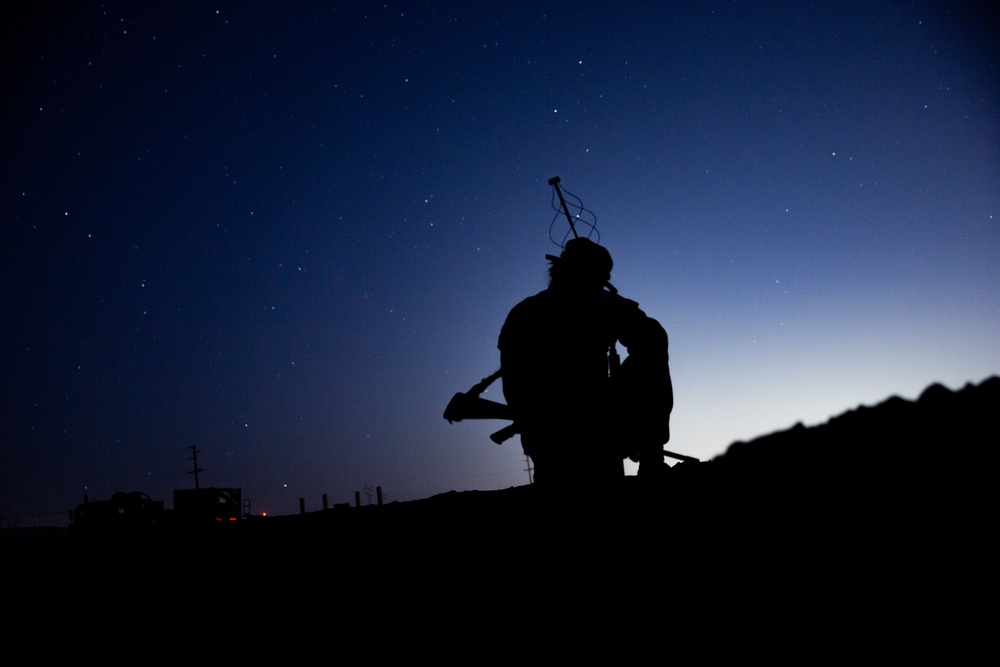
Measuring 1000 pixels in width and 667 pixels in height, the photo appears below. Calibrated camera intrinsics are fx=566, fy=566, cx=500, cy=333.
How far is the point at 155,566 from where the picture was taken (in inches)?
124

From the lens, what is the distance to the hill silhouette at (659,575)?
1342mm

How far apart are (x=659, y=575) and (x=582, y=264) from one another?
3449mm

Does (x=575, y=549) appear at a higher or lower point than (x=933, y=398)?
lower

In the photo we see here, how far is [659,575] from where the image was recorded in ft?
5.88

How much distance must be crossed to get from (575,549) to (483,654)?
0.71 meters

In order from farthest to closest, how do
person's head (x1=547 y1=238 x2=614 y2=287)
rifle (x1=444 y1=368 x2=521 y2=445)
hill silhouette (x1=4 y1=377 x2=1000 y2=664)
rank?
1. person's head (x1=547 y1=238 x2=614 y2=287)
2. rifle (x1=444 y1=368 x2=521 y2=445)
3. hill silhouette (x1=4 y1=377 x2=1000 y2=664)

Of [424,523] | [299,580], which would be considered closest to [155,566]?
[299,580]

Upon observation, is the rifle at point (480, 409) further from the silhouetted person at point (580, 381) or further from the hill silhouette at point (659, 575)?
the hill silhouette at point (659, 575)

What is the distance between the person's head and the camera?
493 cm

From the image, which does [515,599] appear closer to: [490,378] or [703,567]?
[703,567]

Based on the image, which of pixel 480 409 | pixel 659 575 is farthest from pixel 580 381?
pixel 659 575

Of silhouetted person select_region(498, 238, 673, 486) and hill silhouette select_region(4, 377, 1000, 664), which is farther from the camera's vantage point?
silhouetted person select_region(498, 238, 673, 486)

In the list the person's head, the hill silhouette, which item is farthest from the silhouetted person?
the hill silhouette

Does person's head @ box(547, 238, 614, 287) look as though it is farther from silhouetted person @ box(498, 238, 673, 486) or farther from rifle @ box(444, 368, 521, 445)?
rifle @ box(444, 368, 521, 445)
